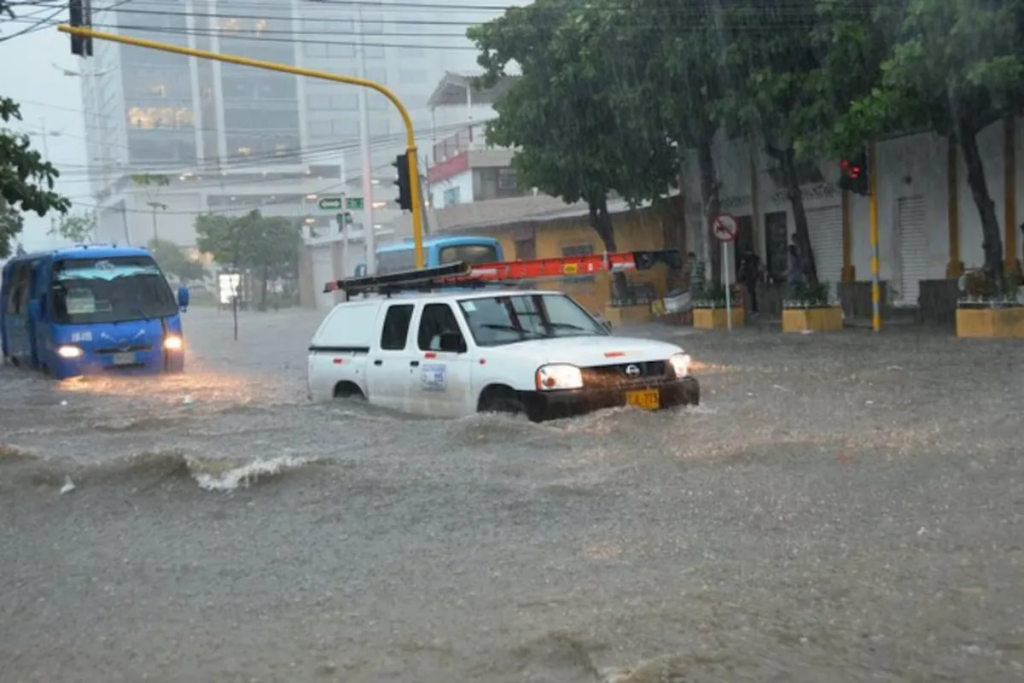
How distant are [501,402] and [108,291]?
10.6 metres

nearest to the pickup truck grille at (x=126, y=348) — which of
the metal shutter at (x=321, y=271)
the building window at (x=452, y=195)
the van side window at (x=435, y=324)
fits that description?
the van side window at (x=435, y=324)

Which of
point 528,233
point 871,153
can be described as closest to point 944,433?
point 871,153

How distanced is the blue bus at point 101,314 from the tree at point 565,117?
9.51 metres

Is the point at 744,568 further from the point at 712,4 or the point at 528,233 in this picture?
the point at 528,233

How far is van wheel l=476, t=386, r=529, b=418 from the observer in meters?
9.51

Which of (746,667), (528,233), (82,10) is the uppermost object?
(82,10)

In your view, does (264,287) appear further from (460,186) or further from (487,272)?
(487,272)

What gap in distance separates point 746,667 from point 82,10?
13592mm

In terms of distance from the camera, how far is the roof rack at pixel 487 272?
11.3m

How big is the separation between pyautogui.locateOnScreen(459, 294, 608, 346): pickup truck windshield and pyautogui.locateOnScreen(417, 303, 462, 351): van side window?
14 centimetres

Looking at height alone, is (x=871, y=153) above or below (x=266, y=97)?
below

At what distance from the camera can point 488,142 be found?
89.6ft

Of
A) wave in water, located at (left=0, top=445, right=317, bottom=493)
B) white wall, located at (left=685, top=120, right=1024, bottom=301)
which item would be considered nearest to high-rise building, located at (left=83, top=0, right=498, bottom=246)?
white wall, located at (left=685, top=120, right=1024, bottom=301)

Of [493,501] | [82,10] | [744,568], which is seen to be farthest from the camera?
[82,10]
